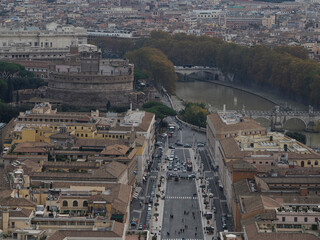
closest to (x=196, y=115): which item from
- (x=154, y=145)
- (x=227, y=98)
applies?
(x=154, y=145)

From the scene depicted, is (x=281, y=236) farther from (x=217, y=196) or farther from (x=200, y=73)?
(x=200, y=73)

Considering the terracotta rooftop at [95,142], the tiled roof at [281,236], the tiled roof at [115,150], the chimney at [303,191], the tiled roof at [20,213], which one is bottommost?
the terracotta rooftop at [95,142]

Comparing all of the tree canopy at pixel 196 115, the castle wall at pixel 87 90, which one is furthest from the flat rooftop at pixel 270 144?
the castle wall at pixel 87 90

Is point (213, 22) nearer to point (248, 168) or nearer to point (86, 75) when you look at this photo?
point (86, 75)

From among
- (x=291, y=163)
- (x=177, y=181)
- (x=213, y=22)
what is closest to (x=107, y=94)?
(x=177, y=181)

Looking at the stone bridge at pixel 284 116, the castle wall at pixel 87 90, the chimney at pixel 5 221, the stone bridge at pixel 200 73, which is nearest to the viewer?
the chimney at pixel 5 221

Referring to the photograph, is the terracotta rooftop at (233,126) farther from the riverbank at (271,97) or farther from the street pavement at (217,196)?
the riverbank at (271,97)
